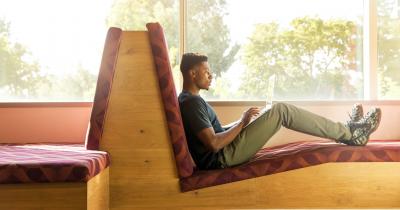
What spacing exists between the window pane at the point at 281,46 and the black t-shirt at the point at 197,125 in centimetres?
111

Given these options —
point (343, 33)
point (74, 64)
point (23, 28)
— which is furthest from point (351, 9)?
point (23, 28)

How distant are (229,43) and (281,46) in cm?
41

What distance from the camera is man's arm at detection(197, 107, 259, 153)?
2.42m

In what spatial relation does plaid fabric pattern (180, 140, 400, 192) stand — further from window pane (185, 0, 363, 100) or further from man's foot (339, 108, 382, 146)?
window pane (185, 0, 363, 100)

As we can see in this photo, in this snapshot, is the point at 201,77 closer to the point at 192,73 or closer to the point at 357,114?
the point at 192,73

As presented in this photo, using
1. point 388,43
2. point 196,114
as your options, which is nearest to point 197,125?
point 196,114

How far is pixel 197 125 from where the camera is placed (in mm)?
2453

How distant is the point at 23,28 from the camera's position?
12.1ft

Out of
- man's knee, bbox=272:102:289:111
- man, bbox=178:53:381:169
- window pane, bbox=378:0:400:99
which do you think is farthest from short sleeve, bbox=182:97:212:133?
window pane, bbox=378:0:400:99

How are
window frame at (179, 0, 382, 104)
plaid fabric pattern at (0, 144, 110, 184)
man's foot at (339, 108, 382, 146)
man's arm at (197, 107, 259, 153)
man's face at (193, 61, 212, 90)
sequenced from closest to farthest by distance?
plaid fabric pattern at (0, 144, 110, 184)
man's arm at (197, 107, 259, 153)
man's foot at (339, 108, 382, 146)
man's face at (193, 61, 212, 90)
window frame at (179, 0, 382, 104)

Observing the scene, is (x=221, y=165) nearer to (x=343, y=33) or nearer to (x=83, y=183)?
(x=83, y=183)

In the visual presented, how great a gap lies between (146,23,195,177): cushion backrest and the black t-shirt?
0.05 m

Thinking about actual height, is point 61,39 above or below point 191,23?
below

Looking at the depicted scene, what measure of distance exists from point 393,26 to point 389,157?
1634mm
